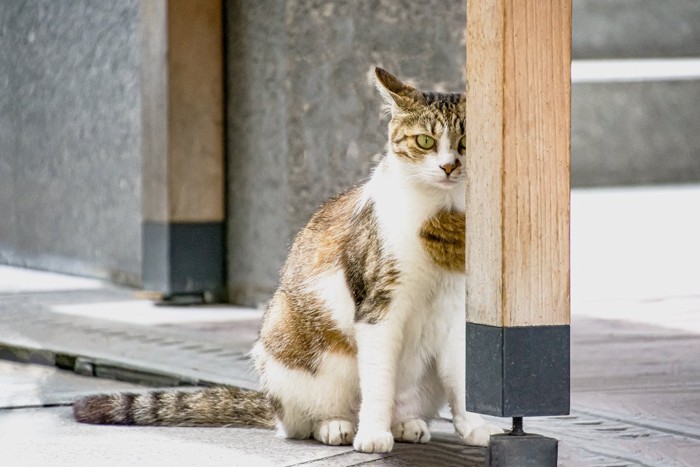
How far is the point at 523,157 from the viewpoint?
113 inches

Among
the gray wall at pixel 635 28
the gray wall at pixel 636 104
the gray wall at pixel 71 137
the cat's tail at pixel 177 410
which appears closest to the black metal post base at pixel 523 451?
the cat's tail at pixel 177 410

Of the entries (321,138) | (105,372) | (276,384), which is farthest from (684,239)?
(276,384)

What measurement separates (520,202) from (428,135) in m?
0.65

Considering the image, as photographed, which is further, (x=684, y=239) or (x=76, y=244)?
(x=684, y=239)

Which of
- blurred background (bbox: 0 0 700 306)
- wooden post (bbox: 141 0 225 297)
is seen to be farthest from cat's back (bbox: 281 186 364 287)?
wooden post (bbox: 141 0 225 297)

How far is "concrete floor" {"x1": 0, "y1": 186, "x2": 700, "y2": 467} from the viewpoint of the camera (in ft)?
11.3

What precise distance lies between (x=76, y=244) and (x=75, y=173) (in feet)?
1.59

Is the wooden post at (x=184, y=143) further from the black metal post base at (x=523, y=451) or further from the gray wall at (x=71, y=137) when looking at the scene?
the black metal post base at (x=523, y=451)

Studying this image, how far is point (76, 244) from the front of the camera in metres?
8.33

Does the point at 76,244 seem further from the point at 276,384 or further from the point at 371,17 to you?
the point at 276,384

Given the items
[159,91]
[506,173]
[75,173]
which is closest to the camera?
[506,173]

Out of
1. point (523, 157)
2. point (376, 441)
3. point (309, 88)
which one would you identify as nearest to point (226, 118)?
point (309, 88)

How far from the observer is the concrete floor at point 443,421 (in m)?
3.46

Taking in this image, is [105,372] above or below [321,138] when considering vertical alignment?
below
